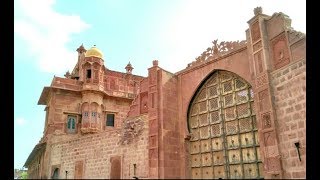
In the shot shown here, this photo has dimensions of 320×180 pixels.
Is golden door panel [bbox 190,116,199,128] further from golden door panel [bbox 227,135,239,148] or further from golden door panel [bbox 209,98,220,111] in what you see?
golden door panel [bbox 227,135,239,148]

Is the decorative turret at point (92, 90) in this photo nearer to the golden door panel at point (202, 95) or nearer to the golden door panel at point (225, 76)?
the golden door panel at point (202, 95)

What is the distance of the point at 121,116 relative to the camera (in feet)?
66.9

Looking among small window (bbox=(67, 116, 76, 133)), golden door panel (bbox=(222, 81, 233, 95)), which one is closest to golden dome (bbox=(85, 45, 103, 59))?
small window (bbox=(67, 116, 76, 133))

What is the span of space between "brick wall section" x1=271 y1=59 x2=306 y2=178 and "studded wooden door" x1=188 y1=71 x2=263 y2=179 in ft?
4.84

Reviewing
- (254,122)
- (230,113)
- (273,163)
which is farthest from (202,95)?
(273,163)

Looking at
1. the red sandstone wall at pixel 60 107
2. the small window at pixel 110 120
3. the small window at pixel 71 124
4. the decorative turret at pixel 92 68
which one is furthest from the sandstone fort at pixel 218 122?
the decorative turret at pixel 92 68

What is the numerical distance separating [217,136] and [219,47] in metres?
3.17

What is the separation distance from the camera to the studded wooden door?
987 centimetres

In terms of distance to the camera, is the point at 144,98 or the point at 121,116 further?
the point at 121,116

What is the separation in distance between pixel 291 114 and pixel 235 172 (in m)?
2.94

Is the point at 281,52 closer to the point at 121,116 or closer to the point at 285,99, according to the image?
the point at 285,99
